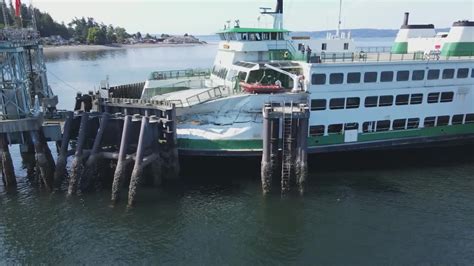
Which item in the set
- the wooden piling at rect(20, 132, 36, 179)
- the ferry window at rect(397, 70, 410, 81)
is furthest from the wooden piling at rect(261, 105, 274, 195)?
the wooden piling at rect(20, 132, 36, 179)

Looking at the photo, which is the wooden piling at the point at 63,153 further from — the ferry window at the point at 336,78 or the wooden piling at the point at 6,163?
the ferry window at the point at 336,78

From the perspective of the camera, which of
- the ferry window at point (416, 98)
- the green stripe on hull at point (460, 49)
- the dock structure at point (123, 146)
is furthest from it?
the green stripe on hull at point (460, 49)

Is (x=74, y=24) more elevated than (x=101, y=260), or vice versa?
(x=74, y=24)

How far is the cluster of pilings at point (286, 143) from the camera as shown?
79.6ft

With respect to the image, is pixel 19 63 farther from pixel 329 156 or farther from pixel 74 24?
pixel 74 24

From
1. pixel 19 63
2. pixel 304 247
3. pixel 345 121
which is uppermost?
pixel 19 63

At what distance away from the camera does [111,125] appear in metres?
26.9

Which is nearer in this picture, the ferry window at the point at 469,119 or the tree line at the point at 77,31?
the ferry window at the point at 469,119

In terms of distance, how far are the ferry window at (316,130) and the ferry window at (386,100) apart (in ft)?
16.1

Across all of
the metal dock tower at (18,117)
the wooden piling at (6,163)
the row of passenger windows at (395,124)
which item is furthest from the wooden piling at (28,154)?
the row of passenger windows at (395,124)

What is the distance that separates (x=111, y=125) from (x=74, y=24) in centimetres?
19238

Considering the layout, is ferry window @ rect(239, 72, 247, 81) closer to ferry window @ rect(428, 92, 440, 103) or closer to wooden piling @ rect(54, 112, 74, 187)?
wooden piling @ rect(54, 112, 74, 187)

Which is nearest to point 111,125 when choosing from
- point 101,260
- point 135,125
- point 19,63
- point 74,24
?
point 135,125

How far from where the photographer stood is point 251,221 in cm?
2248
